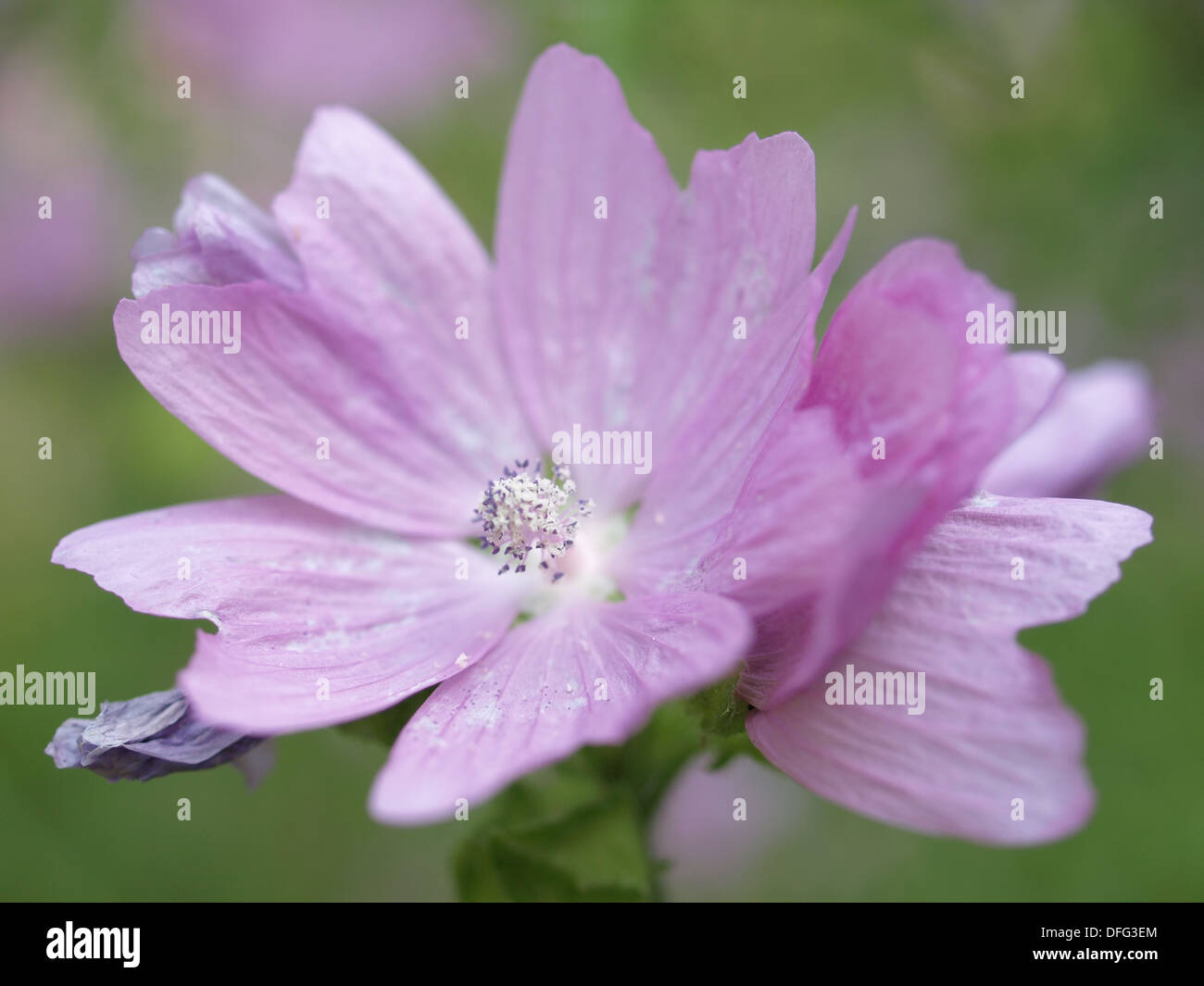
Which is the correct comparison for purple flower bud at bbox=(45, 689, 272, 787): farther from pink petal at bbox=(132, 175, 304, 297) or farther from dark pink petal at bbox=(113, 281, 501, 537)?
pink petal at bbox=(132, 175, 304, 297)

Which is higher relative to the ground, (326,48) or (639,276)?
(326,48)

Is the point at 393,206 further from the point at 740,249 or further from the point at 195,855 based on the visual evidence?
the point at 195,855

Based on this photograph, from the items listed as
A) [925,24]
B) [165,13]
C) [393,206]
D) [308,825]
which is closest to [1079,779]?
[393,206]

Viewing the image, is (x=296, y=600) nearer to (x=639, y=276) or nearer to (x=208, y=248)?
(x=208, y=248)

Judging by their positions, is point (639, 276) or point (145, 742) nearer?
point (145, 742)

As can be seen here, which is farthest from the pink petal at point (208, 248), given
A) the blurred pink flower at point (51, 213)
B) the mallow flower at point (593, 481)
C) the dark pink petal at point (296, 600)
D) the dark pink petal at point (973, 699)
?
the blurred pink flower at point (51, 213)

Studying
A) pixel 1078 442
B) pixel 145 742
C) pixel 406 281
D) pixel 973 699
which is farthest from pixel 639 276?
pixel 145 742

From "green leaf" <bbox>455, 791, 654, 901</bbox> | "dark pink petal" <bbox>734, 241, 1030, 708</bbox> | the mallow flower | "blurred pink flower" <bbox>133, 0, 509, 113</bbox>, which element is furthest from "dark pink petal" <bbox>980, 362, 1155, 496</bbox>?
"blurred pink flower" <bbox>133, 0, 509, 113</bbox>

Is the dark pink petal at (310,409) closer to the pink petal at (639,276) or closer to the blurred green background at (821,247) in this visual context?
the pink petal at (639,276)
